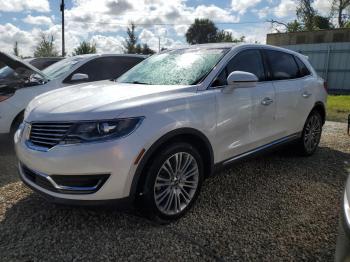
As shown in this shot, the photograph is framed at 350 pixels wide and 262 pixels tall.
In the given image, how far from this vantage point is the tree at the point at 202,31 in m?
65.0

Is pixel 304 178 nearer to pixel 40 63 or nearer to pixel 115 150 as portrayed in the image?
pixel 115 150

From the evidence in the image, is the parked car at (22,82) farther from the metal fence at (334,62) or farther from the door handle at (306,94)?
the metal fence at (334,62)

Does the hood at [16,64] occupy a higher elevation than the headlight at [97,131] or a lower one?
higher

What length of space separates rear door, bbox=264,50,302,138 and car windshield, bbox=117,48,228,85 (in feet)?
3.23

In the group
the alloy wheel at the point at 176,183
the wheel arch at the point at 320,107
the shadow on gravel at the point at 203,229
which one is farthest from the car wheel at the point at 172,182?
the wheel arch at the point at 320,107

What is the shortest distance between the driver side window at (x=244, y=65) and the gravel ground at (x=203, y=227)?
1.28 m

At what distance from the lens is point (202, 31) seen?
65.0 metres

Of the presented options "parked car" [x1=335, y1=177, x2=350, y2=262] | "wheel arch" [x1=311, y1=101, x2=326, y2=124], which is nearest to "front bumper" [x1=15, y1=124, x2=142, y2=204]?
"parked car" [x1=335, y1=177, x2=350, y2=262]

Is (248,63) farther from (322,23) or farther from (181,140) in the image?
(322,23)

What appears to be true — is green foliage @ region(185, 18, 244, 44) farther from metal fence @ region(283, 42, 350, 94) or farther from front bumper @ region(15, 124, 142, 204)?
front bumper @ region(15, 124, 142, 204)

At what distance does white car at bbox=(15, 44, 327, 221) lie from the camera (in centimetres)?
280

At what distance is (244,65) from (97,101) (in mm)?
1876

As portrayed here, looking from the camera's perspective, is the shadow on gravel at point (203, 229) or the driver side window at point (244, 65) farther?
the driver side window at point (244, 65)

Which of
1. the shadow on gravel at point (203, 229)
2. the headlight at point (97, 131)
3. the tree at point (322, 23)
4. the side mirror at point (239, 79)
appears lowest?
the shadow on gravel at point (203, 229)
